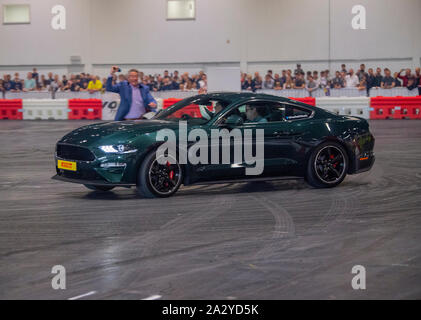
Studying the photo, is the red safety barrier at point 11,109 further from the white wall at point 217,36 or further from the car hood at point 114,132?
the car hood at point 114,132

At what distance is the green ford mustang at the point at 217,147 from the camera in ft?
32.0

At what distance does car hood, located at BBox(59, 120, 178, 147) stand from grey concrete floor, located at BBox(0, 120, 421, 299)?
802mm

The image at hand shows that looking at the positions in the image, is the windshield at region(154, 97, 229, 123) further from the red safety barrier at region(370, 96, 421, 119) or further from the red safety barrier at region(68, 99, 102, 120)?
the red safety barrier at region(68, 99, 102, 120)

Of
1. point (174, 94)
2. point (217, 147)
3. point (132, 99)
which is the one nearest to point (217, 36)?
point (174, 94)

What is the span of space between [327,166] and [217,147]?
1.84 meters

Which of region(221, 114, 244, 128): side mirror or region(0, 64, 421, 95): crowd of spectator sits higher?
region(0, 64, 421, 95): crowd of spectator

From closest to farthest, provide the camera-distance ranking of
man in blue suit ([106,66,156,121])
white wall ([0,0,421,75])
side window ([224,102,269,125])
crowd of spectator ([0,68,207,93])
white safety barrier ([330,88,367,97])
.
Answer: side window ([224,102,269,125])
man in blue suit ([106,66,156,121])
white safety barrier ([330,88,367,97])
crowd of spectator ([0,68,207,93])
white wall ([0,0,421,75])

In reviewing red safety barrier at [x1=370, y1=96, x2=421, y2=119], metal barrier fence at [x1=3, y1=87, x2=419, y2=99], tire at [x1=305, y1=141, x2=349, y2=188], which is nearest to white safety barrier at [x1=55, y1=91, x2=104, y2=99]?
metal barrier fence at [x1=3, y1=87, x2=419, y2=99]

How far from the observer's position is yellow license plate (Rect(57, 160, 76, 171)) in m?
9.91

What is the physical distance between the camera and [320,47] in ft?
116
